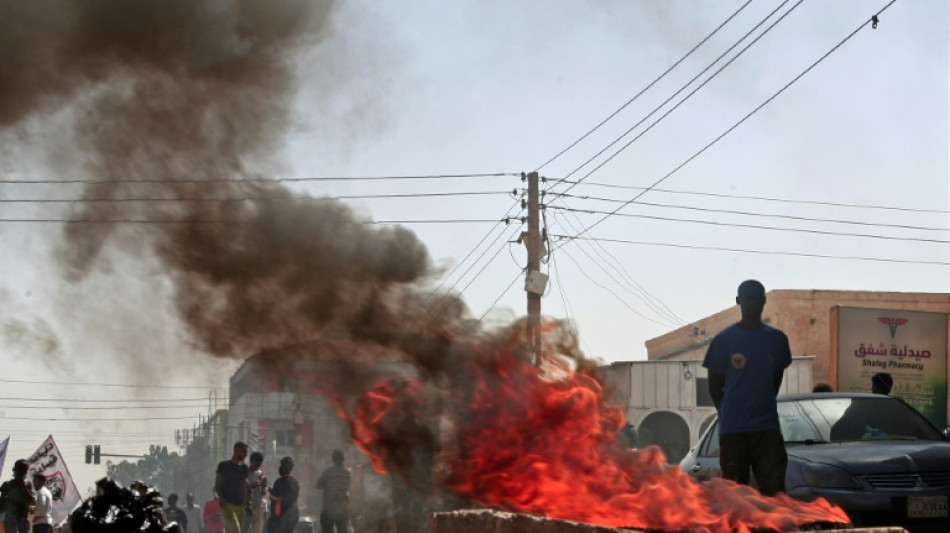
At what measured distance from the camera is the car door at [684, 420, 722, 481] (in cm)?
910

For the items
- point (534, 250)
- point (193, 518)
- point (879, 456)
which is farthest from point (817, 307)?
point (879, 456)

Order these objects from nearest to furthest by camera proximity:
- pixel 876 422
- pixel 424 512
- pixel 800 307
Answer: pixel 876 422 → pixel 424 512 → pixel 800 307

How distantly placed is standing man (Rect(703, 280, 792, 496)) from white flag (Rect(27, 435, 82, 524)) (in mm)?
19289

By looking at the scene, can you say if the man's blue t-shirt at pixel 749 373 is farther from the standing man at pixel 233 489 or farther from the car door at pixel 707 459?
the standing man at pixel 233 489

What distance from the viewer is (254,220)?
42.4 feet

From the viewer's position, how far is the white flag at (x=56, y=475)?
79.4 ft

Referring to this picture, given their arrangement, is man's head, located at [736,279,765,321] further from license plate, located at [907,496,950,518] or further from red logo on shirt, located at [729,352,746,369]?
license plate, located at [907,496,950,518]

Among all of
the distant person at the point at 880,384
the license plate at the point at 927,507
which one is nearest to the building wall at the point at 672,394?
the distant person at the point at 880,384

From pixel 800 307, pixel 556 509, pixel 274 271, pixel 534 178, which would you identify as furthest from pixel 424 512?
pixel 800 307

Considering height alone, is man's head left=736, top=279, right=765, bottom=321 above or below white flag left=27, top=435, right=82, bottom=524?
above

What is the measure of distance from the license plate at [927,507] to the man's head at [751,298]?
5.27 ft

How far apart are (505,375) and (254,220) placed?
4.50m

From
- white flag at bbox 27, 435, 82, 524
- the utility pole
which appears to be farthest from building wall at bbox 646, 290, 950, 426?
white flag at bbox 27, 435, 82, 524

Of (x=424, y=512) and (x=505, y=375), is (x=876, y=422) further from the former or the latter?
(x=424, y=512)
